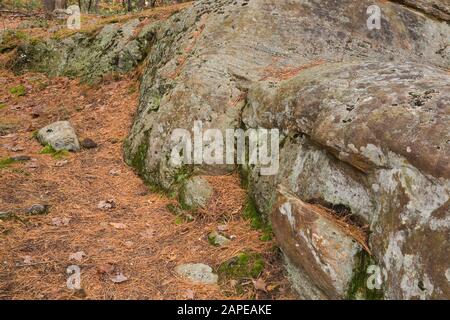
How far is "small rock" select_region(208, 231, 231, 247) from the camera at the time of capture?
4.55 meters

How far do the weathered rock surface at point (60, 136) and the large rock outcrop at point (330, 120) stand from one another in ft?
3.64

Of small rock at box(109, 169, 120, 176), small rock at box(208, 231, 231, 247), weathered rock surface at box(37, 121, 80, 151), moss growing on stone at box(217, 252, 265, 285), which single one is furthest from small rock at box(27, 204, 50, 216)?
moss growing on stone at box(217, 252, 265, 285)

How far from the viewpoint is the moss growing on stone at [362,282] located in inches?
134

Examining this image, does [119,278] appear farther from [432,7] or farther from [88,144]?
[432,7]

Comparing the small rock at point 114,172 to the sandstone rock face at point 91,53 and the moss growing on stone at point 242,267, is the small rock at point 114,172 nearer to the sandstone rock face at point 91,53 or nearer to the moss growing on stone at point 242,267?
the moss growing on stone at point 242,267

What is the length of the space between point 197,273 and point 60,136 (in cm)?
423

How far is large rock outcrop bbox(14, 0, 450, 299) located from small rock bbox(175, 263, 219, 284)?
2.72ft

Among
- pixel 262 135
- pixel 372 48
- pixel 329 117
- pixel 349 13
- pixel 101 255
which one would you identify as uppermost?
pixel 349 13

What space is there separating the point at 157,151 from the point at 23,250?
7.62 feet

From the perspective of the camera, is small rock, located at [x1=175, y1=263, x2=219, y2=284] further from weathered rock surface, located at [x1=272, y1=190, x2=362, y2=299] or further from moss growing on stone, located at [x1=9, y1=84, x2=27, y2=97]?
moss growing on stone, located at [x1=9, y1=84, x2=27, y2=97]

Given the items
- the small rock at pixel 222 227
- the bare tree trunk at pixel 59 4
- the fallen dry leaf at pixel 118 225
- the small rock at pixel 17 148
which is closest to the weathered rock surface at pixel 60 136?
the small rock at pixel 17 148

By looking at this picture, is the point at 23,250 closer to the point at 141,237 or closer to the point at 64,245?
the point at 64,245

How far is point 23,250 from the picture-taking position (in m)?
4.37
